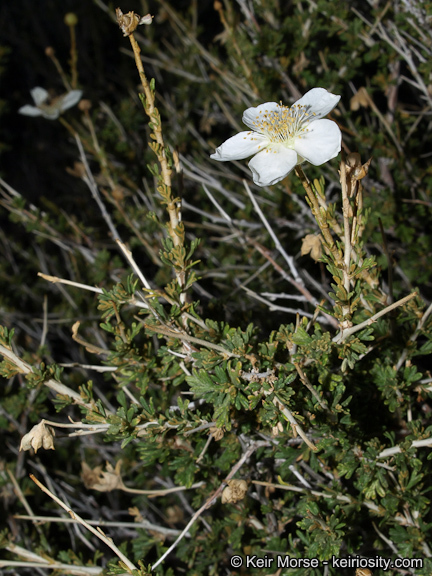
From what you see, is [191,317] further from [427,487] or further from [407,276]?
[407,276]

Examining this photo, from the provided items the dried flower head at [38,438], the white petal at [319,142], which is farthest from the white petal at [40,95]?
the dried flower head at [38,438]

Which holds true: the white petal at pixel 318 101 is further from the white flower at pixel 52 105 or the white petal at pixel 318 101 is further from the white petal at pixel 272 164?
the white flower at pixel 52 105

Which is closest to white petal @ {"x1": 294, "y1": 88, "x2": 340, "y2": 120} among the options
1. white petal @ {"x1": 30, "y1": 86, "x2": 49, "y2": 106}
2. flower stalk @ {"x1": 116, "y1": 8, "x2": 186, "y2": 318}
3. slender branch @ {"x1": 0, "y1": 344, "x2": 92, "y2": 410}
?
flower stalk @ {"x1": 116, "y1": 8, "x2": 186, "y2": 318}

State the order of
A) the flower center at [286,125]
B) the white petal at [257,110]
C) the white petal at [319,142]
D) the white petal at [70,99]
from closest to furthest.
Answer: the white petal at [319,142]
the flower center at [286,125]
the white petal at [257,110]
the white petal at [70,99]

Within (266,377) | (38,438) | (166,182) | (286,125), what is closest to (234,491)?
(266,377)

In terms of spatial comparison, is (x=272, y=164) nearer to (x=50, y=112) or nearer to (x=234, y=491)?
(x=234, y=491)

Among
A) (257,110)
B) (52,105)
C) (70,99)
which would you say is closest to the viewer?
(257,110)
